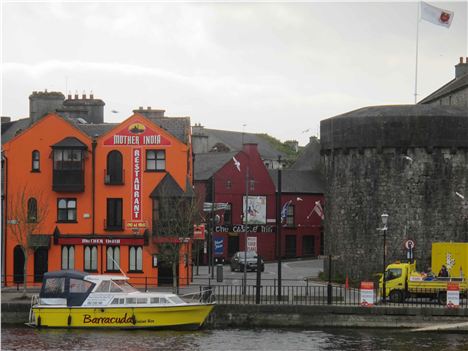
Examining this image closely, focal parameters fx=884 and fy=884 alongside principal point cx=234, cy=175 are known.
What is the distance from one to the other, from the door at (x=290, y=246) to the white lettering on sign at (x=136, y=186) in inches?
1219

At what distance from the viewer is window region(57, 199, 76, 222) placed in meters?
48.5

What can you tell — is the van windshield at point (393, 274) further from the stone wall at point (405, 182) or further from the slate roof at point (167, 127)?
the slate roof at point (167, 127)

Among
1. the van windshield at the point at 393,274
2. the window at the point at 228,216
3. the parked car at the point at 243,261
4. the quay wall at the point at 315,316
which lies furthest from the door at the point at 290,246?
the quay wall at the point at 315,316

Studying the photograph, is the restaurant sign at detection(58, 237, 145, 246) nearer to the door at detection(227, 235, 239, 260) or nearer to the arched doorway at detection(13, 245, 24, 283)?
the arched doorway at detection(13, 245, 24, 283)

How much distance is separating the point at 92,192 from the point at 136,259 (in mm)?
4461

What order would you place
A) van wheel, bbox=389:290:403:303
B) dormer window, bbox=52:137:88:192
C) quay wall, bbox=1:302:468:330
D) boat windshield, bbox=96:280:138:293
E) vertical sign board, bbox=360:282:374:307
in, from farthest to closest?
dormer window, bbox=52:137:88:192 < van wheel, bbox=389:290:403:303 < vertical sign board, bbox=360:282:374:307 < quay wall, bbox=1:302:468:330 < boat windshield, bbox=96:280:138:293

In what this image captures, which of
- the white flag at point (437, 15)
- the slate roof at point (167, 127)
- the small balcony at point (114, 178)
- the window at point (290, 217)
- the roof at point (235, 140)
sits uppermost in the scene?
the white flag at point (437, 15)

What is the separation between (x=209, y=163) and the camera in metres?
76.2

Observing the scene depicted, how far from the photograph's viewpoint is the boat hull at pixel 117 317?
118ft

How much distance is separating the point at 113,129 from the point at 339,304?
1729 cm

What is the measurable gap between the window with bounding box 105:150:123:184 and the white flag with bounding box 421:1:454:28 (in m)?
20.6

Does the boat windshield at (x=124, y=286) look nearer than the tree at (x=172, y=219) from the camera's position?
Yes

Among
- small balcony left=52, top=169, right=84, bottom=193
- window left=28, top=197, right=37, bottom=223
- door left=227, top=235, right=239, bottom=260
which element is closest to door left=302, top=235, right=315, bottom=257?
door left=227, top=235, right=239, bottom=260

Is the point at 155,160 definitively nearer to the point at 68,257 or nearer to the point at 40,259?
the point at 68,257
